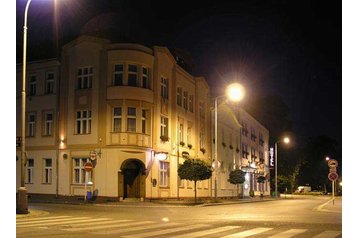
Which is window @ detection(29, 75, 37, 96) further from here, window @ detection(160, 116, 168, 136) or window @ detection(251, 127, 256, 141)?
window @ detection(251, 127, 256, 141)

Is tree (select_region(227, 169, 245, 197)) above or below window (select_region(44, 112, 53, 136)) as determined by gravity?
below

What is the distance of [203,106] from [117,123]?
15581mm

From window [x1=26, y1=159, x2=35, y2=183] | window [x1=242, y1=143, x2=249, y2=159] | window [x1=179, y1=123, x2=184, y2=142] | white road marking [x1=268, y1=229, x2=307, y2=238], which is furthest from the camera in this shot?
window [x1=242, y1=143, x2=249, y2=159]

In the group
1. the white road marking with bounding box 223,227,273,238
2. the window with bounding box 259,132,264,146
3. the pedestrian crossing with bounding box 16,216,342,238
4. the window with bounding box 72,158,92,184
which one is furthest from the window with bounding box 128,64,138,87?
the window with bounding box 259,132,264,146

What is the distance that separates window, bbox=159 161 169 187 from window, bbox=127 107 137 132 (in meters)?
4.23

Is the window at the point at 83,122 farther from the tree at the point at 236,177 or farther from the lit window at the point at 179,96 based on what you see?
the tree at the point at 236,177

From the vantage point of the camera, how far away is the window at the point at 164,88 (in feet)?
125

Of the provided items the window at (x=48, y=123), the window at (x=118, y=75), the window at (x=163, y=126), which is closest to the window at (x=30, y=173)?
the window at (x=48, y=123)

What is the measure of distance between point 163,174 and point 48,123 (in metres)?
9.49

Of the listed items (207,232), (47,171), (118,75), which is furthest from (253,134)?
(207,232)

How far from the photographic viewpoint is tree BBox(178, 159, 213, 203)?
36906 millimetres

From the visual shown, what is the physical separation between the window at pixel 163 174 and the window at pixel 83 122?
6.16 m

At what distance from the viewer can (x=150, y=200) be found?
3484cm
